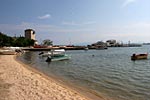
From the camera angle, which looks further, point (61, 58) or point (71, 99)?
point (61, 58)

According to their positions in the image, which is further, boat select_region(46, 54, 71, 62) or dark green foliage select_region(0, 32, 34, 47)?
dark green foliage select_region(0, 32, 34, 47)

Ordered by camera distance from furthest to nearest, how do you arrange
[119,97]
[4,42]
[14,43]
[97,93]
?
[14,43], [4,42], [97,93], [119,97]

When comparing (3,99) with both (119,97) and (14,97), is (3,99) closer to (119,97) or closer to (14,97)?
(14,97)

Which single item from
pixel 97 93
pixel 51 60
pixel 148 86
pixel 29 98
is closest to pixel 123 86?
pixel 148 86

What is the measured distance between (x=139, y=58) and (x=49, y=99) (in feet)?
169

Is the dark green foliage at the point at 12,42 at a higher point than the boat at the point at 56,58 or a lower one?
higher

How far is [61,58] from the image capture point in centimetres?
6325

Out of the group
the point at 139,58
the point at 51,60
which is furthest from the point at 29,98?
the point at 139,58

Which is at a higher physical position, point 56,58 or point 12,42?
point 12,42

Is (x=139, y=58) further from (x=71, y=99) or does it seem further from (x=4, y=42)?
(x=4, y=42)

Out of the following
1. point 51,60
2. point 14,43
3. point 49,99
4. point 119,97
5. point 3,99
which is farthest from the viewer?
point 14,43

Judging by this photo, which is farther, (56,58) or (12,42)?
(12,42)

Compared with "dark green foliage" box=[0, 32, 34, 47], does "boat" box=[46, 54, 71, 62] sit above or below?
below

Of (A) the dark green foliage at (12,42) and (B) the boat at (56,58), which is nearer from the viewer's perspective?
(B) the boat at (56,58)
